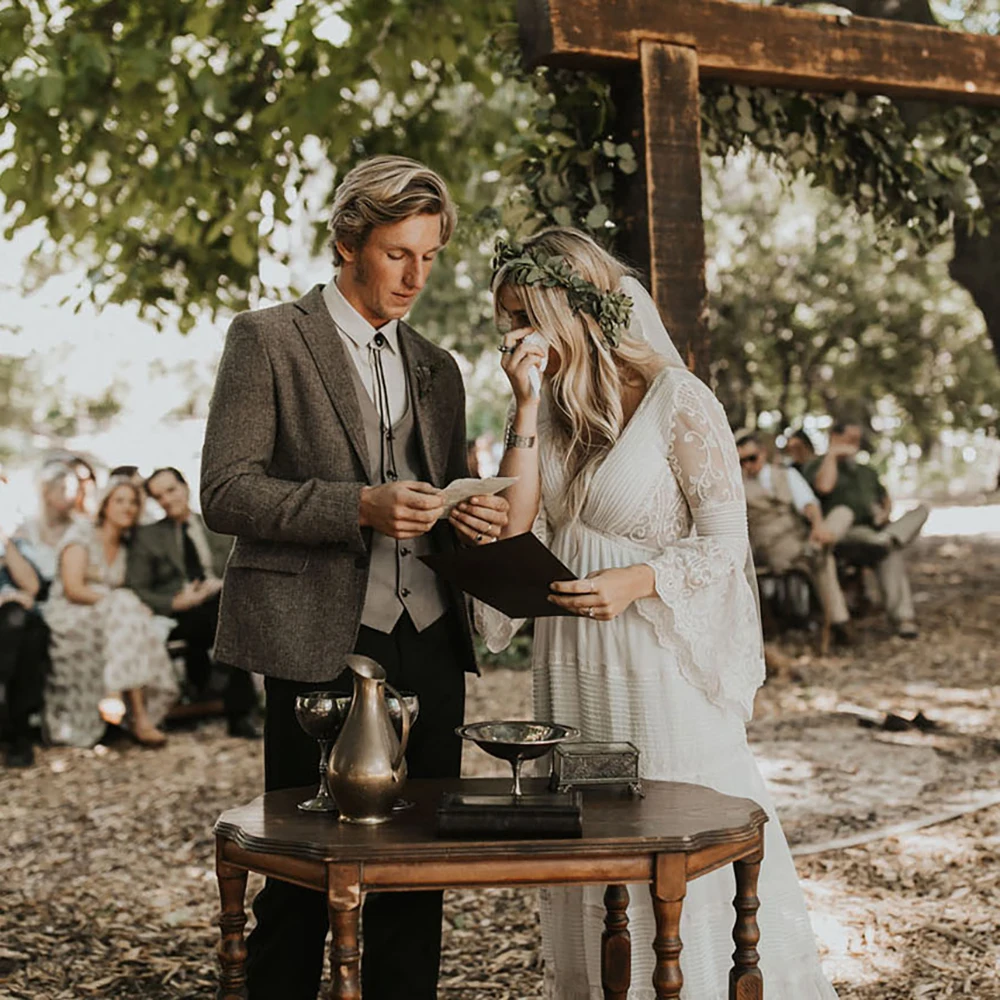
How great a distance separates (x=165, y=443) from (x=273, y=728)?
21.2 m

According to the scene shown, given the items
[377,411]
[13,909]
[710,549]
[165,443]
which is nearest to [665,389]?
[710,549]

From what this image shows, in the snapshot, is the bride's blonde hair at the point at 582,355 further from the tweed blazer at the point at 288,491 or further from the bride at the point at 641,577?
the tweed blazer at the point at 288,491

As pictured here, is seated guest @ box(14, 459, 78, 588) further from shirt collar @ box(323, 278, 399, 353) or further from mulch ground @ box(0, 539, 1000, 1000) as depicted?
shirt collar @ box(323, 278, 399, 353)

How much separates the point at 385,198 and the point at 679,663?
1.16 meters

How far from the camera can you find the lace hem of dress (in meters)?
2.81

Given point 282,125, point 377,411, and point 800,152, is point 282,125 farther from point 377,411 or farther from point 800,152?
point 377,411

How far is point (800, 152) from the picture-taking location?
453 cm

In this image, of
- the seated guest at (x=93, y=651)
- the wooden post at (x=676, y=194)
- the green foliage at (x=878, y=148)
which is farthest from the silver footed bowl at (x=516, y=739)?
the seated guest at (x=93, y=651)

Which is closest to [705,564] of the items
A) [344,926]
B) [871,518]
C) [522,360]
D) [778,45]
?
[522,360]

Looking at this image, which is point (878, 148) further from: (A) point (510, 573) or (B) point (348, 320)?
(A) point (510, 573)

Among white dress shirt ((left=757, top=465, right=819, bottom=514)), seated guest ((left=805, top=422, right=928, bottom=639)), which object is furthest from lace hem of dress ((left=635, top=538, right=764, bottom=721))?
seated guest ((left=805, top=422, right=928, bottom=639))

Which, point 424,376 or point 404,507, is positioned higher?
point 424,376

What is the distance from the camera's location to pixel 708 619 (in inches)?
113

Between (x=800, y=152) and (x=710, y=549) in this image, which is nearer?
(x=710, y=549)
